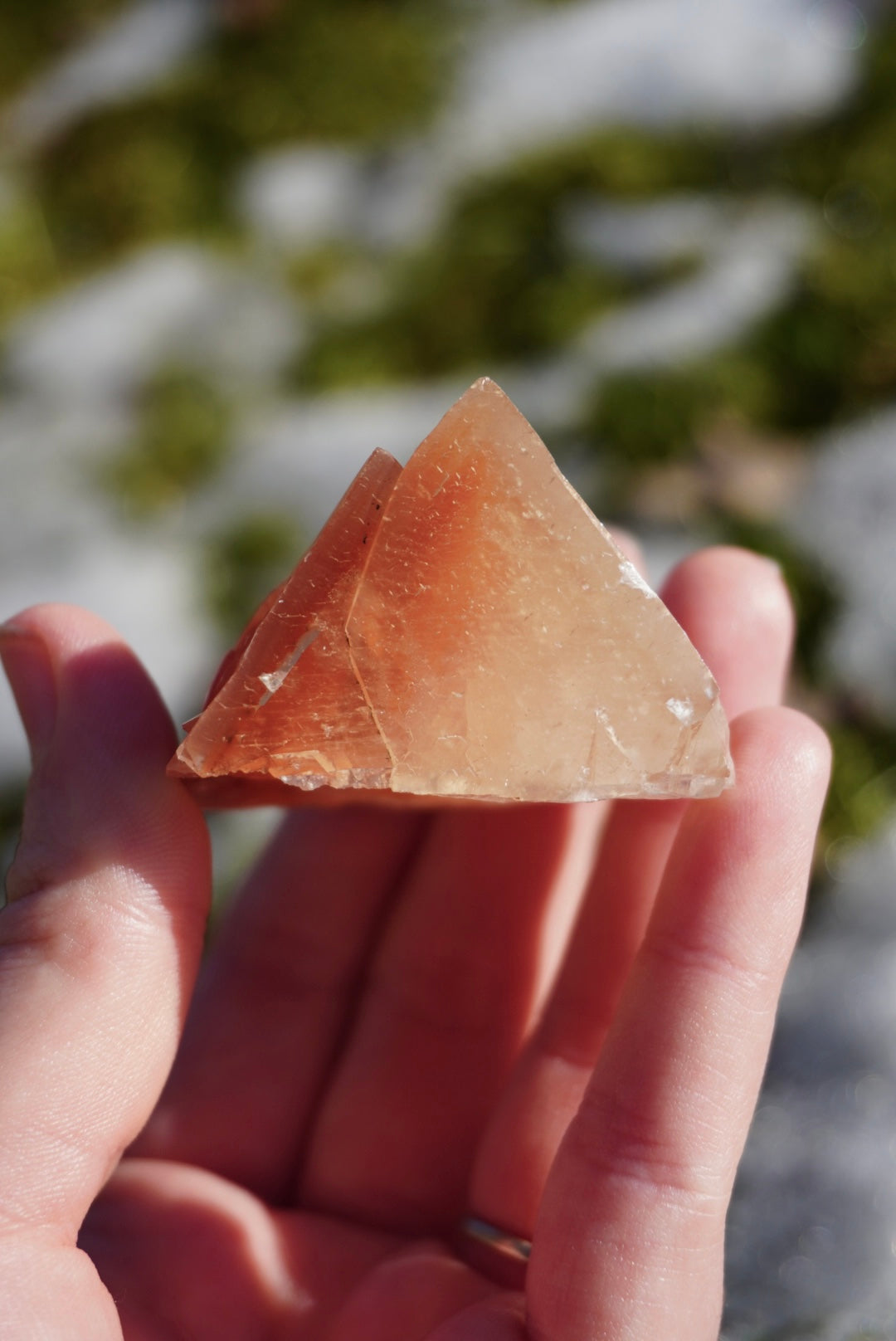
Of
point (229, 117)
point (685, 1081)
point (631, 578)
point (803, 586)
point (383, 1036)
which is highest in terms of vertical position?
point (229, 117)

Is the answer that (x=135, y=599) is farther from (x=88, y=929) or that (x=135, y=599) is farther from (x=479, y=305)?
(x=88, y=929)

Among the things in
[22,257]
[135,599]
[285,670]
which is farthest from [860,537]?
[22,257]

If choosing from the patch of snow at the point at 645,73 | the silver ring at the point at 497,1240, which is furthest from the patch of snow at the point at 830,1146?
the patch of snow at the point at 645,73

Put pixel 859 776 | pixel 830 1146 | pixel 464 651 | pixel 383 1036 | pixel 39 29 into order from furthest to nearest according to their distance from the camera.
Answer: pixel 39 29 → pixel 859 776 → pixel 830 1146 → pixel 383 1036 → pixel 464 651

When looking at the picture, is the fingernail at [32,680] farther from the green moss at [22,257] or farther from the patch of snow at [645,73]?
the patch of snow at [645,73]

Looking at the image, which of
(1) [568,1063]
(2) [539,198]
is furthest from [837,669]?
(2) [539,198]

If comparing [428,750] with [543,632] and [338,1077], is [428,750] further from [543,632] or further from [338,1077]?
[338,1077]

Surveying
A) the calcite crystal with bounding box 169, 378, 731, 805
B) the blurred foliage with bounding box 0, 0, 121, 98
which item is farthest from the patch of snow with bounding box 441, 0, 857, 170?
the calcite crystal with bounding box 169, 378, 731, 805
